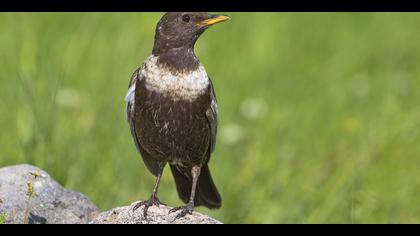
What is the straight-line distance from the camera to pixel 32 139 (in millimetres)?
6898

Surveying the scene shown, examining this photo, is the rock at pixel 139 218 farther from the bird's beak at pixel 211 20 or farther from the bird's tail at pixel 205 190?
the bird's beak at pixel 211 20

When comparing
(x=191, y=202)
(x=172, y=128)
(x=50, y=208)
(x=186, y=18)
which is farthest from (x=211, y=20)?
(x=50, y=208)

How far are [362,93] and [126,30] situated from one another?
241 cm

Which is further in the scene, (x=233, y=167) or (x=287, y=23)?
(x=287, y=23)

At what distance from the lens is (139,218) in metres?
5.38

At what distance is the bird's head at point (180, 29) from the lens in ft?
19.1

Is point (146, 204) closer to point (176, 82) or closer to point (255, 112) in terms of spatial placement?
point (176, 82)

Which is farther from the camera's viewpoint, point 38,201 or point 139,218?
point 38,201

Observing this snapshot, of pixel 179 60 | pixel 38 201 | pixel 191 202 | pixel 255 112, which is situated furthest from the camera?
pixel 255 112

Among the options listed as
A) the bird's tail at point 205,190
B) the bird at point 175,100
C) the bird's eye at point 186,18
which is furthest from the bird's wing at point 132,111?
the bird's eye at point 186,18

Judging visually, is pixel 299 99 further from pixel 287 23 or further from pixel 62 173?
pixel 62 173

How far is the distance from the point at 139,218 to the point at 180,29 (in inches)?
46.0

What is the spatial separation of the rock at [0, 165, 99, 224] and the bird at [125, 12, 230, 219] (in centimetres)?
37
